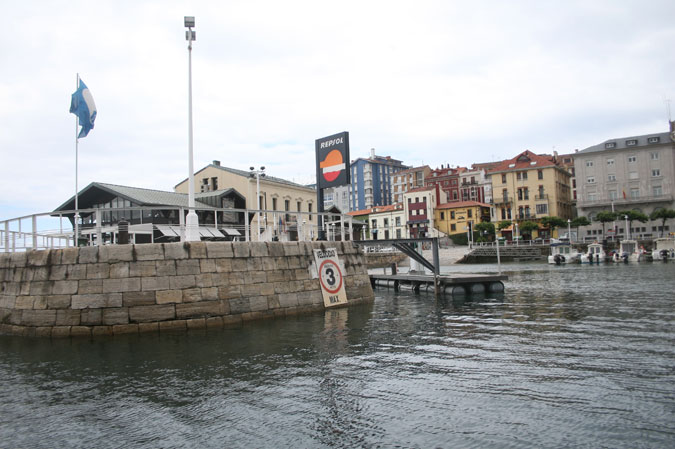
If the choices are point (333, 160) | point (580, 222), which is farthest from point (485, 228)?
point (333, 160)

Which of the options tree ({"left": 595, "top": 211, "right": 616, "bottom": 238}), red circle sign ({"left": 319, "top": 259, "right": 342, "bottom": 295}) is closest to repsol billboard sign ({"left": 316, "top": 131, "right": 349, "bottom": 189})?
red circle sign ({"left": 319, "top": 259, "right": 342, "bottom": 295})

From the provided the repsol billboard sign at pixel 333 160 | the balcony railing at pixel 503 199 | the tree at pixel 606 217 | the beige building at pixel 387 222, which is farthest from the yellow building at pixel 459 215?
the repsol billboard sign at pixel 333 160

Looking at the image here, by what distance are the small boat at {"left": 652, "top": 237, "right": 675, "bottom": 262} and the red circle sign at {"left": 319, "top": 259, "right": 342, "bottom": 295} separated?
50333 millimetres

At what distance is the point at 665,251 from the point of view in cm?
5722

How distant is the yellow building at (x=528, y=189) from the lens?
88.9m

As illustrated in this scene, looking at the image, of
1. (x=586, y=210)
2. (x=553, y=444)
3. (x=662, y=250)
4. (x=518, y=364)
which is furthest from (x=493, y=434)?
(x=586, y=210)

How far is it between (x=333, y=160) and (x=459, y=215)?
73.7 m

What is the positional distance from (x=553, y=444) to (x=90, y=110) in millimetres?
24340

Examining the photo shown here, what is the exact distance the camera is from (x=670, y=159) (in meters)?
81.4

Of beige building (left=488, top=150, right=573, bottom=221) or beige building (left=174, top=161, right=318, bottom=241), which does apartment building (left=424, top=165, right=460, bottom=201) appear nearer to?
beige building (left=488, top=150, right=573, bottom=221)

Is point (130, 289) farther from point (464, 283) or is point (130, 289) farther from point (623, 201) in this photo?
point (623, 201)

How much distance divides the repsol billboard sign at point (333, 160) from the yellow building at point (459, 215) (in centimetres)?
7026

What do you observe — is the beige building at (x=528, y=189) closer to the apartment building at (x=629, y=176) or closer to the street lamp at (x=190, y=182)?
the apartment building at (x=629, y=176)

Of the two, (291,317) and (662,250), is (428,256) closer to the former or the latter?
(662,250)
